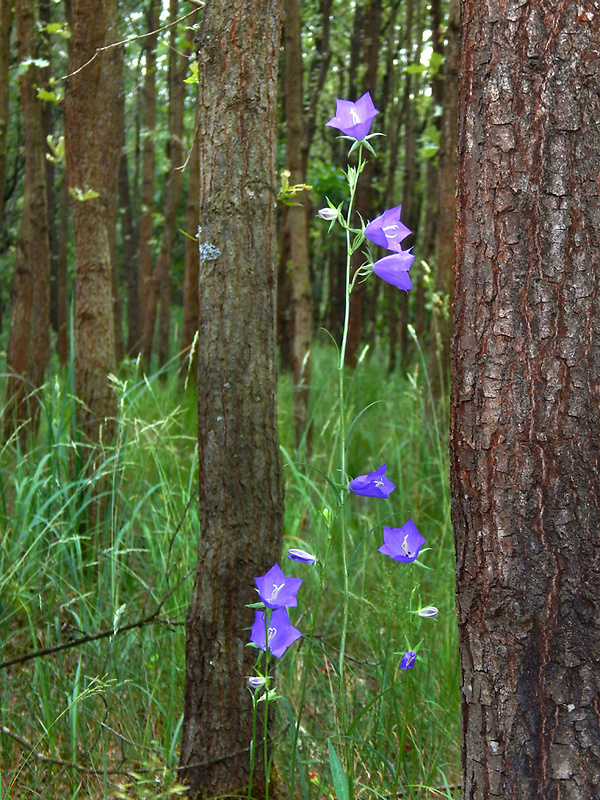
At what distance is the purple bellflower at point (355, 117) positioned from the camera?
4.86ft

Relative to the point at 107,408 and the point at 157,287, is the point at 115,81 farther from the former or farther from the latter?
the point at 157,287

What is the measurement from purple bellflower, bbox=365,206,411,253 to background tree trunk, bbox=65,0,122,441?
5.99 ft

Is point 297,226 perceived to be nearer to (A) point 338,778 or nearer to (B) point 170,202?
(B) point 170,202

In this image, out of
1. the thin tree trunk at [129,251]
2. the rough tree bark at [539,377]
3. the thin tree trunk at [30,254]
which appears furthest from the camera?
the thin tree trunk at [129,251]

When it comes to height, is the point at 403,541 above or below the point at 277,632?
above

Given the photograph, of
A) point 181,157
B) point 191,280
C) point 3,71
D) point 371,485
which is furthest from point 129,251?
point 371,485

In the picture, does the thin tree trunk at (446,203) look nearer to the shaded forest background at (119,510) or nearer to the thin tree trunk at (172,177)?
the shaded forest background at (119,510)

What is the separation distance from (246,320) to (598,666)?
97 centimetres

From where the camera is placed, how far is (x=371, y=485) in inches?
59.0

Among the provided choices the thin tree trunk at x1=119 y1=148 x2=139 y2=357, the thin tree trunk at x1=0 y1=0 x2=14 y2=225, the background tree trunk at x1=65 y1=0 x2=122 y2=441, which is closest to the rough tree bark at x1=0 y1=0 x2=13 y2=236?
the thin tree trunk at x1=0 y1=0 x2=14 y2=225

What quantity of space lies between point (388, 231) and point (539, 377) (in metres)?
0.41

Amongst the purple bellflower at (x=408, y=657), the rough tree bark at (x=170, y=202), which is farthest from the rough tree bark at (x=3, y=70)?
the purple bellflower at (x=408, y=657)

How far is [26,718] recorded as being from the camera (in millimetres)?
2160

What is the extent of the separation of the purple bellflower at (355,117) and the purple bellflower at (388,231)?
15cm
